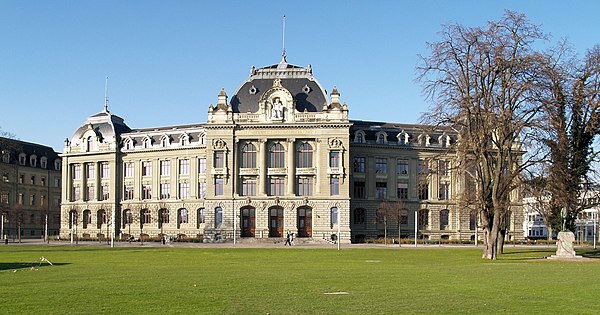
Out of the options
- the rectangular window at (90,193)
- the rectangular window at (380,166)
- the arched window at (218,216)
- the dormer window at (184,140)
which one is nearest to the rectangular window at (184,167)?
the dormer window at (184,140)

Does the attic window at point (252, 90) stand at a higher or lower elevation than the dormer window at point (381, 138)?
higher

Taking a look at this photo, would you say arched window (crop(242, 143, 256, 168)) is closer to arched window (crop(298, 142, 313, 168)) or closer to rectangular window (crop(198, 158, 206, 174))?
arched window (crop(298, 142, 313, 168))

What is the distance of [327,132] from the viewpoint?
103875mm

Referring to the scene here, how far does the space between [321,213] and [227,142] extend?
1575 centimetres

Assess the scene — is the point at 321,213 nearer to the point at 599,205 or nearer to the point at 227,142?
the point at 227,142

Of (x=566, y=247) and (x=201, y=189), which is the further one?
(x=201, y=189)

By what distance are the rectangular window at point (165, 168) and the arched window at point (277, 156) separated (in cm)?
2363

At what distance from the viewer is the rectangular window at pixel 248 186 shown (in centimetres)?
10488

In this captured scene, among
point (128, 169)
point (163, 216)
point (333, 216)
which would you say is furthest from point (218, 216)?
point (128, 169)

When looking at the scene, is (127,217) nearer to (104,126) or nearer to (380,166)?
(104,126)

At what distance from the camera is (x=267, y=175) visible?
104m

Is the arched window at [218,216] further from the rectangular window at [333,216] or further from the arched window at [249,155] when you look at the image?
the rectangular window at [333,216]

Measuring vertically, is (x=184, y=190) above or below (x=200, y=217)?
above

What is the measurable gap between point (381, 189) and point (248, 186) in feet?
73.3
